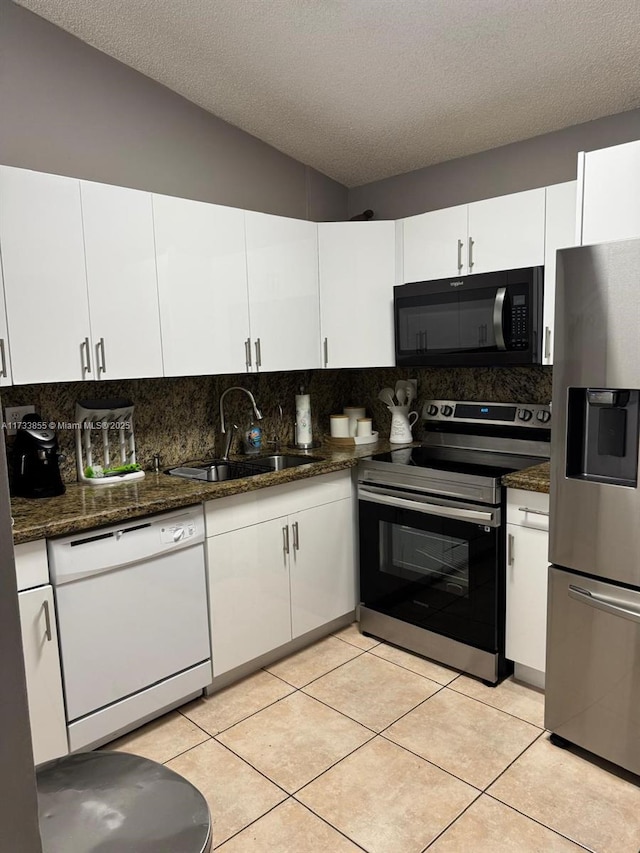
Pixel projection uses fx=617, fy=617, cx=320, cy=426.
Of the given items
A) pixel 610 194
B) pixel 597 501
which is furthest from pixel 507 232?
pixel 597 501

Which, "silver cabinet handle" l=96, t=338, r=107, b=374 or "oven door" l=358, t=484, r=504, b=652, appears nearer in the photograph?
"silver cabinet handle" l=96, t=338, r=107, b=374

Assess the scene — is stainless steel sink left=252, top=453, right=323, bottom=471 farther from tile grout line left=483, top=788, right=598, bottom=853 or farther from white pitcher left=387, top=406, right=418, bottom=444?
tile grout line left=483, top=788, right=598, bottom=853

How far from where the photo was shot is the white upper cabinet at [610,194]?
199 centimetres

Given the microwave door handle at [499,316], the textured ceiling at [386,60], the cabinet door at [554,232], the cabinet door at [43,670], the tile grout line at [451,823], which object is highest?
the textured ceiling at [386,60]

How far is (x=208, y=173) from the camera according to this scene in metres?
3.09

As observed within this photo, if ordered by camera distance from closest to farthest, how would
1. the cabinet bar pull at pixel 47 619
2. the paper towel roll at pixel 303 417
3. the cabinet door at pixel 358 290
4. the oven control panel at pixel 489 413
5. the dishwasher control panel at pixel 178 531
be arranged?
the cabinet bar pull at pixel 47 619 < the dishwasher control panel at pixel 178 531 < the oven control panel at pixel 489 413 < the cabinet door at pixel 358 290 < the paper towel roll at pixel 303 417

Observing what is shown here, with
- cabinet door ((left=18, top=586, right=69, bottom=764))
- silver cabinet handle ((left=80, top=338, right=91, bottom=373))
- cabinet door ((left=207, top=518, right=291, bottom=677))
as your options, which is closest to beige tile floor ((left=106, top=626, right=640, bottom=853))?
cabinet door ((left=207, top=518, right=291, bottom=677))

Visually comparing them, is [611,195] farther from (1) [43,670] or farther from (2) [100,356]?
(1) [43,670]

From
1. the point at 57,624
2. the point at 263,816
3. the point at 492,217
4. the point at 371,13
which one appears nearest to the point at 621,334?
the point at 492,217

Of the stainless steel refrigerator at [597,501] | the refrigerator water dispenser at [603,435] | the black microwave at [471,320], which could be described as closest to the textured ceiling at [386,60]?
the black microwave at [471,320]

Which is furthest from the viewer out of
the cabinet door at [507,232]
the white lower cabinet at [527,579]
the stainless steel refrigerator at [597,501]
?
the cabinet door at [507,232]

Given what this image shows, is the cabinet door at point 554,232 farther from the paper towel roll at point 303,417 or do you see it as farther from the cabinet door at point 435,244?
the paper towel roll at point 303,417

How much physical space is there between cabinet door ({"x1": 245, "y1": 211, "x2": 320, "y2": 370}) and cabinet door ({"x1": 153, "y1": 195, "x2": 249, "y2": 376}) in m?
0.07

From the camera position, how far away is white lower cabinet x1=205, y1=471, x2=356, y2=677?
8.50ft
